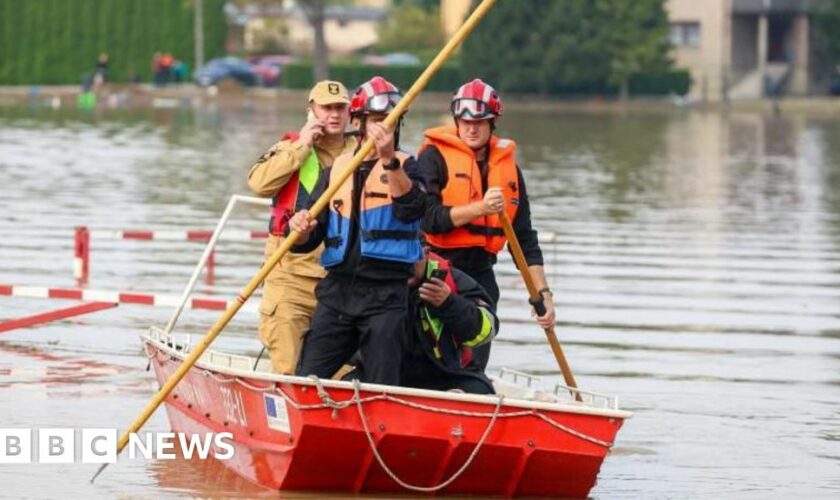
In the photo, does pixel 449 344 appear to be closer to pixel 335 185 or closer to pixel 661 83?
pixel 335 185

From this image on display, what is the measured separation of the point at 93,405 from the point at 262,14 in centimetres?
8910

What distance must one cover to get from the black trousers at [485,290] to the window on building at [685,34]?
75290mm

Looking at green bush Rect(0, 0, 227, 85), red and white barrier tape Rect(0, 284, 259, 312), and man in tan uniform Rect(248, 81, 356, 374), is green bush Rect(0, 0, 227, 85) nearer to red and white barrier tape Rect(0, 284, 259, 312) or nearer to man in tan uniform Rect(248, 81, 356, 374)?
red and white barrier tape Rect(0, 284, 259, 312)

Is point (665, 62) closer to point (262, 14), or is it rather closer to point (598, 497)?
point (262, 14)

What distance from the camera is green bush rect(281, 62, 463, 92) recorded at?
264ft

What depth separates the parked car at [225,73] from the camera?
83125 millimetres

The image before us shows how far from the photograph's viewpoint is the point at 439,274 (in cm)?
1086

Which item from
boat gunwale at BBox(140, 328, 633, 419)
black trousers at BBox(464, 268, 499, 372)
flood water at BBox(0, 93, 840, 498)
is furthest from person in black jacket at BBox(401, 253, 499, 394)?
flood water at BBox(0, 93, 840, 498)

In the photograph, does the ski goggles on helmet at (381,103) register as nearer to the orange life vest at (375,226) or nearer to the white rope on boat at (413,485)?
the orange life vest at (375,226)

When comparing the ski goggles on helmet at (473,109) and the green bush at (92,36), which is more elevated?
the ski goggles on helmet at (473,109)

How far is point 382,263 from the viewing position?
10.6 metres

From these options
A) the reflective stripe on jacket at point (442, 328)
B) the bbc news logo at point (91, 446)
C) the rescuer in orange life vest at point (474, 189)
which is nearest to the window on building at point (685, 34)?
the bbc news logo at point (91, 446)

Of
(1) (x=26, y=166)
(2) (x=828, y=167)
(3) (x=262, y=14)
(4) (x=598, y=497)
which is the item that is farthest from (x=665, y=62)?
(4) (x=598, y=497)

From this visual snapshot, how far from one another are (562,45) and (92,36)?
23.4m
